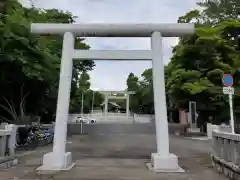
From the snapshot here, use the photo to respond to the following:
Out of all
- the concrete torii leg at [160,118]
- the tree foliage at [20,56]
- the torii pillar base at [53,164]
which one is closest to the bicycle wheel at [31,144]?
the tree foliage at [20,56]

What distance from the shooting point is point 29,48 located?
1548 cm

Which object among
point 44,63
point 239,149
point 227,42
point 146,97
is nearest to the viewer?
point 239,149

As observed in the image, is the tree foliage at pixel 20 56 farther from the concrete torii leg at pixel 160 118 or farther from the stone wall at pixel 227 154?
the stone wall at pixel 227 154

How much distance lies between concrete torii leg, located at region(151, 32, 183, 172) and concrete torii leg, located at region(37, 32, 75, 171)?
258 centimetres

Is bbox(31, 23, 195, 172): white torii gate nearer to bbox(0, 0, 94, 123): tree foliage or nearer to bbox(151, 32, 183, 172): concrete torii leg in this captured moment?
bbox(151, 32, 183, 172): concrete torii leg

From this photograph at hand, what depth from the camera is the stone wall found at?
303 inches

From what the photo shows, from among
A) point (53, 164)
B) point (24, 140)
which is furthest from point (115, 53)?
point (24, 140)

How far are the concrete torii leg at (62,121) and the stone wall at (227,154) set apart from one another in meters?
4.30

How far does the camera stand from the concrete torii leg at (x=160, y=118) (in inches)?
365

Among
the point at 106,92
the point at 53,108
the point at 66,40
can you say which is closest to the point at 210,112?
the point at 53,108

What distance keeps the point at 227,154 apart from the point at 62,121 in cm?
472

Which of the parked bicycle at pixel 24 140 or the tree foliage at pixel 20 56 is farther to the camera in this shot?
the parked bicycle at pixel 24 140

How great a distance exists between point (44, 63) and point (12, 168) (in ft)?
26.6

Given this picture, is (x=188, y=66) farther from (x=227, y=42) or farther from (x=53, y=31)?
(x=53, y=31)
